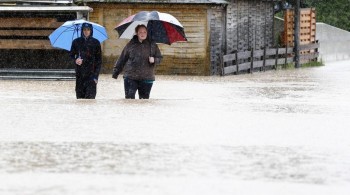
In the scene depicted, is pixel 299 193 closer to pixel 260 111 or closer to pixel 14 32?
pixel 260 111

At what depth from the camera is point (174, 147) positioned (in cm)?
1331

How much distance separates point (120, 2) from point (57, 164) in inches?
1131

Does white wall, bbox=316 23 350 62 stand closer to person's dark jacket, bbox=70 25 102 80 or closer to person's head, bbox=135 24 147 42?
person's dark jacket, bbox=70 25 102 80

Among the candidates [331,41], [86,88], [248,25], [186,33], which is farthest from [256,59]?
[86,88]

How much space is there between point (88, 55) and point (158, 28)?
1983 millimetres

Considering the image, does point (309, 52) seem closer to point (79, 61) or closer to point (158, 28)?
point (158, 28)

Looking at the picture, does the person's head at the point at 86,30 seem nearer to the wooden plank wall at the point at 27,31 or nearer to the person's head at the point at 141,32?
the person's head at the point at 141,32

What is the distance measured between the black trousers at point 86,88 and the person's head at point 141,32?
4.41 feet

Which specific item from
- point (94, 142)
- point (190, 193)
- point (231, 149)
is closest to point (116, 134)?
point (94, 142)

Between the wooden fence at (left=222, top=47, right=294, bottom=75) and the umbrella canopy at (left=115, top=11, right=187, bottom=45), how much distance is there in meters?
18.1

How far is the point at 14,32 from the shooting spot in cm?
3559

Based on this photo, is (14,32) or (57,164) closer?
(57,164)

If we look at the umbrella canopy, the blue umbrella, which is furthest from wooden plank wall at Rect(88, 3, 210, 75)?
the umbrella canopy

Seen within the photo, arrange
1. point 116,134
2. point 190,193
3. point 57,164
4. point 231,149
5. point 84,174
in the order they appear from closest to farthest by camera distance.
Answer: point 190,193, point 84,174, point 57,164, point 231,149, point 116,134
